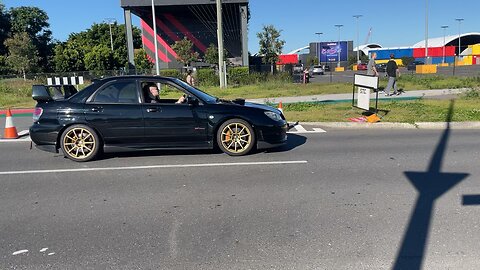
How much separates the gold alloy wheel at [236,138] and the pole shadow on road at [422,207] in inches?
111

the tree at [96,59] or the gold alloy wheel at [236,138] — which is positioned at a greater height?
Result: the tree at [96,59]

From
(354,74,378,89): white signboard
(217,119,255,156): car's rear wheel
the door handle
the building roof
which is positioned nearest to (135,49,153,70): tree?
the building roof

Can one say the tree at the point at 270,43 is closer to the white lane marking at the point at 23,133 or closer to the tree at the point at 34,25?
the white lane marking at the point at 23,133

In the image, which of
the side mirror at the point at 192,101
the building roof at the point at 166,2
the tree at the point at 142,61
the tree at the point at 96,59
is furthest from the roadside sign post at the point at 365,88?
the tree at the point at 96,59

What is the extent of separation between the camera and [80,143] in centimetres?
739

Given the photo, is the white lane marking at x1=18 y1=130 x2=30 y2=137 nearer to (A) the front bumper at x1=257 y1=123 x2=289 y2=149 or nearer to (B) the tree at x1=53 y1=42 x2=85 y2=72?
(A) the front bumper at x1=257 y1=123 x2=289 y2=149

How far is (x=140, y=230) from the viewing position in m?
4.26

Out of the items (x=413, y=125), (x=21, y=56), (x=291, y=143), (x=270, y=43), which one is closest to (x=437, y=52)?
(x=270, y=43)

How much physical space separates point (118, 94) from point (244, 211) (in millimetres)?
3957

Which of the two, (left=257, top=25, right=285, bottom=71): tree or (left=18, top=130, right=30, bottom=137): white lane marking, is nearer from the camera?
(left=18, top=130, right=30, bottom=137): white lane marking

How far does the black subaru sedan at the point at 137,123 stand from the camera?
7363 millimetres

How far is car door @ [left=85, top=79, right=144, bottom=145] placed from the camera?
734 cm

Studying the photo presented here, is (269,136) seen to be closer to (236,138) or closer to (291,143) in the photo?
(236,138)

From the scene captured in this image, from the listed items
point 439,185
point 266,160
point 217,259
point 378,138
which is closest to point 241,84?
point 378,138
